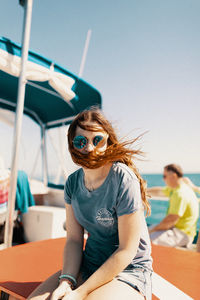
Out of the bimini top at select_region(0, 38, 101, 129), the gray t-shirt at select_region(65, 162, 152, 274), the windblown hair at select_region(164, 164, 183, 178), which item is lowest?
the gray t-shirt at select_region(65, 162, 152, 274)

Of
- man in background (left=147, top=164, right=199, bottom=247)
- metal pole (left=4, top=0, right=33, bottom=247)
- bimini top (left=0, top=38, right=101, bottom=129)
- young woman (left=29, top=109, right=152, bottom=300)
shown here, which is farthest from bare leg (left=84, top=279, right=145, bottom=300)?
man in background (left=147, top=164, right=199, bottom=247)

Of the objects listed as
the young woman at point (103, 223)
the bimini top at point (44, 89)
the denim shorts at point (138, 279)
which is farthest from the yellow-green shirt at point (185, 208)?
the denim shorts at point (138, 279)

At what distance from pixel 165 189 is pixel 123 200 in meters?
2.98

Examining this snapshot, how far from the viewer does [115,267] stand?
32.1 inches

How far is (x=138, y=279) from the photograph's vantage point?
857 millimetres

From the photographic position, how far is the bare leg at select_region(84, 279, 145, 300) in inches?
29.7

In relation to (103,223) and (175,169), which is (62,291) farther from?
(175,169)

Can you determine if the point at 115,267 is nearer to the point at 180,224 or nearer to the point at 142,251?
the point at 142,251

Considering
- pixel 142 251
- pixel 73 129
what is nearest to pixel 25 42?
pixel 73 129

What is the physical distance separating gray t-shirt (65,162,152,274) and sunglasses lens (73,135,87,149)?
145 mm

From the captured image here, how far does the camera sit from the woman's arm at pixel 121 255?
80 centimetres

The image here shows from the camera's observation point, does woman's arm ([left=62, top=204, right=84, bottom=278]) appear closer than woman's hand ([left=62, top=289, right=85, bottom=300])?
No

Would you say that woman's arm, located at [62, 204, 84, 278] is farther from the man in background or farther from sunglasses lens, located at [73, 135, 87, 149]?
the man in background

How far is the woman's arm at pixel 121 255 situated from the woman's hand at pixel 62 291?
5cm
